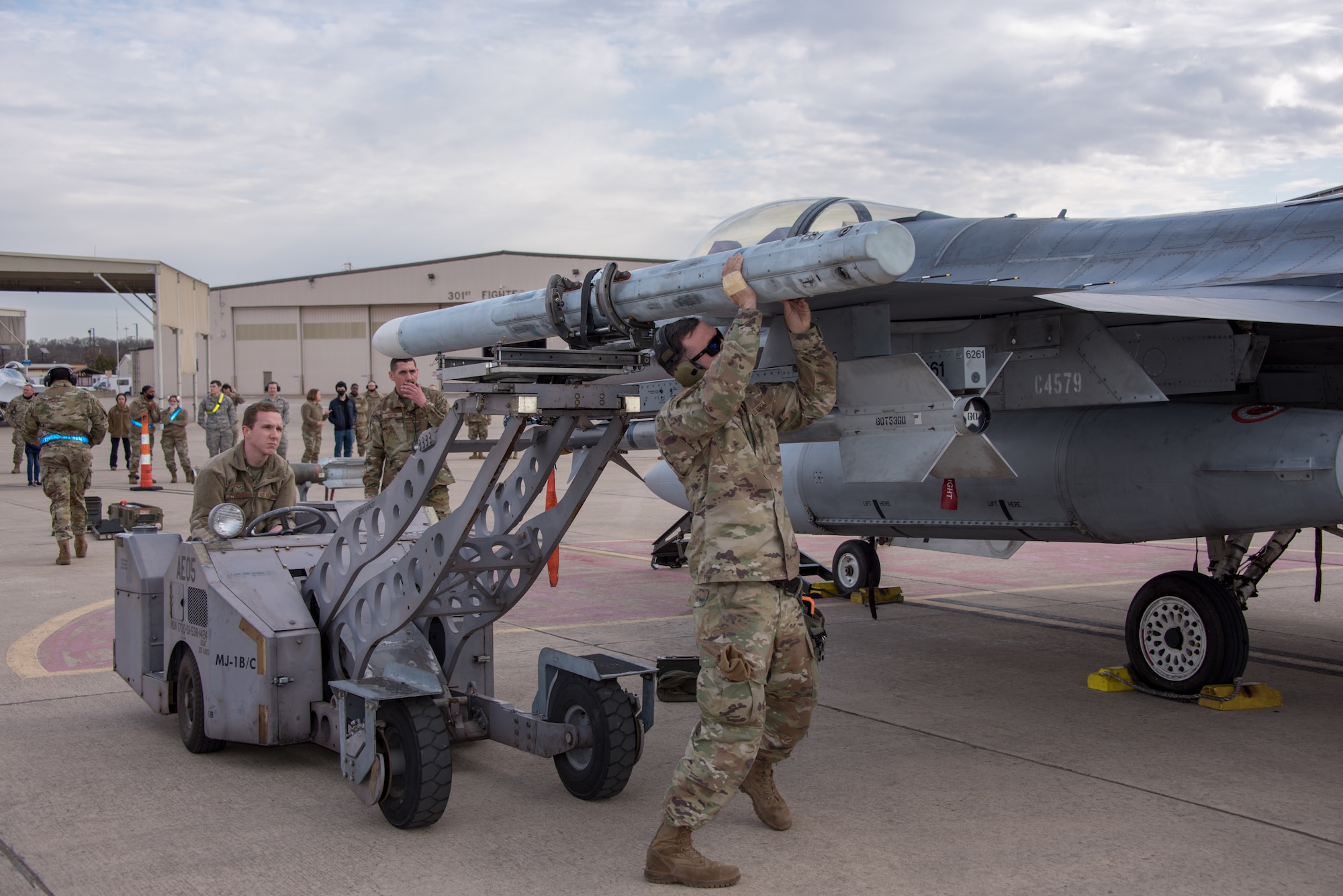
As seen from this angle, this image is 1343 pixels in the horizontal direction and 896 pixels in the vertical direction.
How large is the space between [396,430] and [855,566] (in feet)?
14.2

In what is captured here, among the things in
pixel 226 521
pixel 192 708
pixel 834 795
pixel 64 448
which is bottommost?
pixel 834 795

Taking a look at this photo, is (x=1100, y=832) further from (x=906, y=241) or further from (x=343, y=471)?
(x=343, y=471)

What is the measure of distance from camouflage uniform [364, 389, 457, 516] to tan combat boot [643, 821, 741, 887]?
5791 mm

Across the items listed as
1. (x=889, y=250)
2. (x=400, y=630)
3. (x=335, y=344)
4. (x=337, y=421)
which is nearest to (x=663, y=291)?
(x=889, y=250)

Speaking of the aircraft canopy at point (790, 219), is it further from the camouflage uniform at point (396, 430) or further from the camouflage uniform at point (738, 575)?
the camouflage uniform at point (738, 575)

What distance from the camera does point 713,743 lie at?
3672 millimetres

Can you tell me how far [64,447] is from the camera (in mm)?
11258

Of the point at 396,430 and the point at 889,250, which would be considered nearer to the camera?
the point at 889,250

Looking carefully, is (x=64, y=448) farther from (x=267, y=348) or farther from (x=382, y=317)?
(x=267, y=348)

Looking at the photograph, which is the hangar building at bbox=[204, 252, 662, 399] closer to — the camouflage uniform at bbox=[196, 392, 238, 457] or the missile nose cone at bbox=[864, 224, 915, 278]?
the camouflage uniform at bbox=[196, 392, 238, 457]

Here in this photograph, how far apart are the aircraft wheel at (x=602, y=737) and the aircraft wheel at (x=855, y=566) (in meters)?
5.47

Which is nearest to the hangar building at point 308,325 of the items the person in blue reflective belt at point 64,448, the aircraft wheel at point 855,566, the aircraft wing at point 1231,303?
the person in blue reflective belt at point 64,448

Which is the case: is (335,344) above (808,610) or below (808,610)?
above

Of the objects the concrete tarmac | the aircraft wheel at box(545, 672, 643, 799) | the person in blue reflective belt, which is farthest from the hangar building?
the aircraft wheel at box(545, 672, 643, 799)
